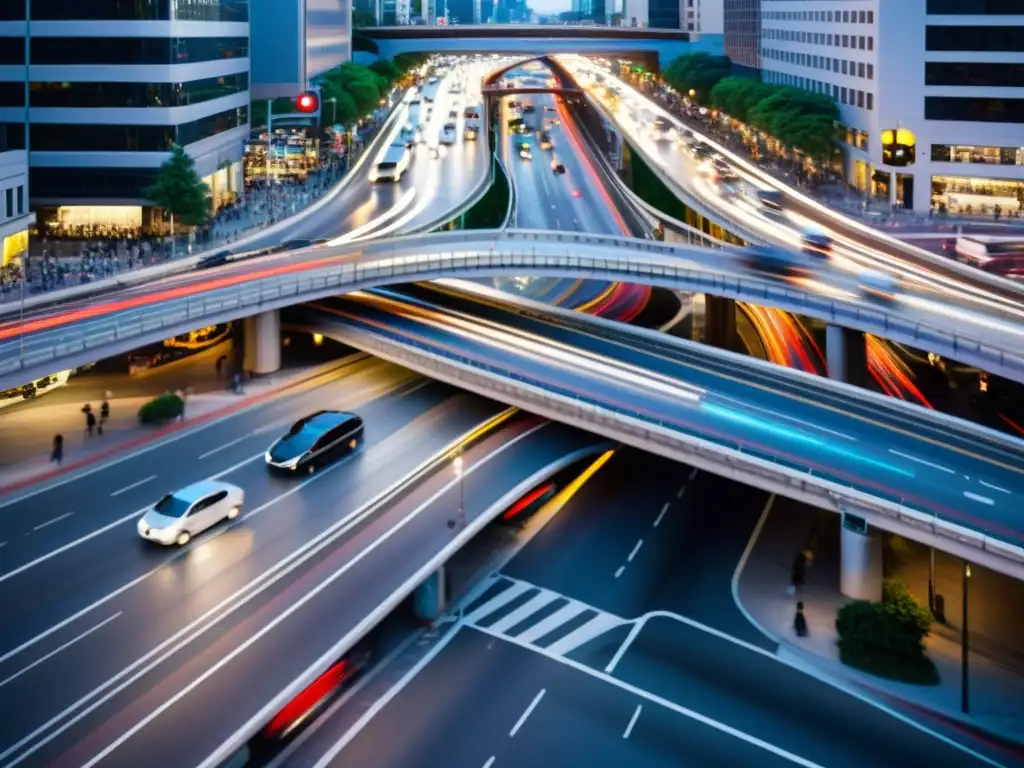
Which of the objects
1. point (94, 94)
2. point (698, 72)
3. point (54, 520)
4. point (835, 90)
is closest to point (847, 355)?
point (54, 520)

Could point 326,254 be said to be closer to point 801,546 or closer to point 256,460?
point 256,460

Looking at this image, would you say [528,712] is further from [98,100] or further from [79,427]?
[98,100]

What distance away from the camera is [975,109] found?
89062mm

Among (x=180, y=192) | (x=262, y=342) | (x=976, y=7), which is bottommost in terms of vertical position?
(x=262, y=342)

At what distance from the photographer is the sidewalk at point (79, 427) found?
39.0 m

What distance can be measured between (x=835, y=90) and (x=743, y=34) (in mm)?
58601

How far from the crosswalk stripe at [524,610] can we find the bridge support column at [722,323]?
33.5 meters

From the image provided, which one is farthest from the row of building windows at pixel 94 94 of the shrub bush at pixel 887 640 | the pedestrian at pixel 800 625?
the shrub bush at pixel 887 640

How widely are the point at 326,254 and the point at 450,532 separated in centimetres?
2995

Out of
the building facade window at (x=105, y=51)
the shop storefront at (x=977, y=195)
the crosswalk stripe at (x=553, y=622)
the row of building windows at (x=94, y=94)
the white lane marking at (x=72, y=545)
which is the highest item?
the building facade window at (x=105, y=51)

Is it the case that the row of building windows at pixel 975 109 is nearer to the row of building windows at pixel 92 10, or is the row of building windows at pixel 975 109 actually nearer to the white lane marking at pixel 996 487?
the white lane marking at pixel 996 487

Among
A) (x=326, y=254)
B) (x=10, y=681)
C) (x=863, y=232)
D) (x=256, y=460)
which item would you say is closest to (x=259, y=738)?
(x=10, y=681)

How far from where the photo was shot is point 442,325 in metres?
51.8

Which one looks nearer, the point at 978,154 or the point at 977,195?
the point at 978,154
